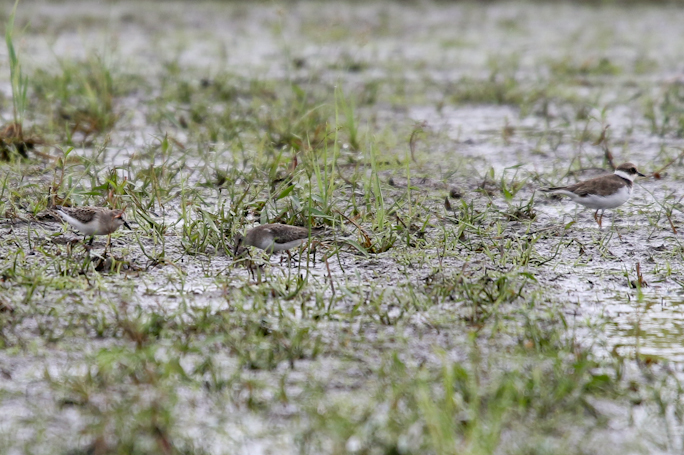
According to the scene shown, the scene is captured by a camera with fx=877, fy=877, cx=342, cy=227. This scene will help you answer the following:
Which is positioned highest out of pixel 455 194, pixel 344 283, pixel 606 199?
pixel 606 199

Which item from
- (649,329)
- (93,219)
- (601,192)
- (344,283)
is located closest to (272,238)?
(344,283)

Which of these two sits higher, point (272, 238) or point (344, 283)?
point (272, 238)

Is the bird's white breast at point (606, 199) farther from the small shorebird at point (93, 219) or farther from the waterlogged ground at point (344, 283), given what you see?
the small shorebird at point (93, 219)

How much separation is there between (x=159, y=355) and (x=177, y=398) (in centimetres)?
51

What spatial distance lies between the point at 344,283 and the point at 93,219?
1549mm

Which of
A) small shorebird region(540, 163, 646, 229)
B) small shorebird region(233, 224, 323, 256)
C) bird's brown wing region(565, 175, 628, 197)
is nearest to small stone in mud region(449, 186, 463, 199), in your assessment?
small shorebird region(540, 163, 646, 229)

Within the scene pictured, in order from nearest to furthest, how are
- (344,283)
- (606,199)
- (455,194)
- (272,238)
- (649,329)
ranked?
(649,329)
(344,283)
(272,238)
(606,199)
(455,194)

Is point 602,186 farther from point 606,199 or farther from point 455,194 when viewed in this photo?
point 455,194

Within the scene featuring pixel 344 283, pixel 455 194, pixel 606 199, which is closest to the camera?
pixel 344 283

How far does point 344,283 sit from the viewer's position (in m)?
4.88

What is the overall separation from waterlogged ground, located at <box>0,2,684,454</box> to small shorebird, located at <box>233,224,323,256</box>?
0.14 m

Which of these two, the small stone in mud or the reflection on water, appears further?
the small stone in mud

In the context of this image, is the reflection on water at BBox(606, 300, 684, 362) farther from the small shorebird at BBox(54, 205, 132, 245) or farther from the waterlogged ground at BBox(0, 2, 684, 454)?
the small shorebird at BBox(54, 205, 132, 245)

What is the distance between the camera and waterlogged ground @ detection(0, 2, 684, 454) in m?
3.32
